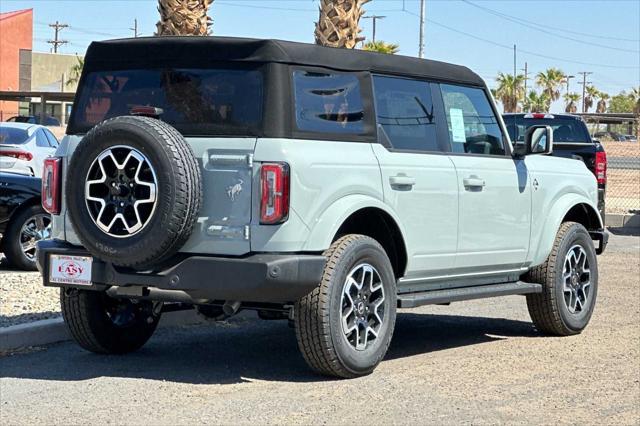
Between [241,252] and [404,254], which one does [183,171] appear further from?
[404,254]

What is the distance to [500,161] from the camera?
30.3 ft

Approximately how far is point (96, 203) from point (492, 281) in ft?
11.2

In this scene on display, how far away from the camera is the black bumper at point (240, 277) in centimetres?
699

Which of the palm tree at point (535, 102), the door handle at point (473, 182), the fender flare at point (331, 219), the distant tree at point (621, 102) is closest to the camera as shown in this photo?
the fender flare at point (331, 219)

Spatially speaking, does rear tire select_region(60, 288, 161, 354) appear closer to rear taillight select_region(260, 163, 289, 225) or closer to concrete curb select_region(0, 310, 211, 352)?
concrete curb select_region(0, 310, 211, 352)

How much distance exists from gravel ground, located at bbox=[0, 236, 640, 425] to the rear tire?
0.11 metres

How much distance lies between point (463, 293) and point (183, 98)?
8.50 feet

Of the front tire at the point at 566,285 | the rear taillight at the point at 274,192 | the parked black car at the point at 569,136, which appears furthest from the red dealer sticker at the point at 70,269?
the parked black car at the point at 569,136

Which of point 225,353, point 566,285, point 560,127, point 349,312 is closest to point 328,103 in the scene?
point 349,312

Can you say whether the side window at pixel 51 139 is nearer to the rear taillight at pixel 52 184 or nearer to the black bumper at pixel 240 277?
the rear taillight at pixel 52 184

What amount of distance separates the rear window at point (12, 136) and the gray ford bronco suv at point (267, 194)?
11.1m

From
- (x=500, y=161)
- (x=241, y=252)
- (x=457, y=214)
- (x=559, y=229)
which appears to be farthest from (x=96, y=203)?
(x=559, y=229)

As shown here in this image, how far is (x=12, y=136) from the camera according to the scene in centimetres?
1902

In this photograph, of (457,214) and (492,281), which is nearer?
(457,214)
